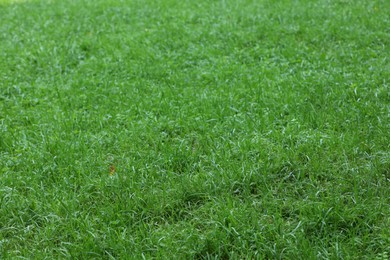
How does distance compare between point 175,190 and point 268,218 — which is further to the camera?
point 175,190

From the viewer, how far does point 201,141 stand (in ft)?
14.6

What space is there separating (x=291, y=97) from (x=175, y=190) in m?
1.85

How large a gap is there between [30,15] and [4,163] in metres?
5.35

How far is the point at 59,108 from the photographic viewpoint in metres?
5.32

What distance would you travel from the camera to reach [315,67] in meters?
5.89

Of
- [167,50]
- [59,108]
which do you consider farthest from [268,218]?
[167,50]

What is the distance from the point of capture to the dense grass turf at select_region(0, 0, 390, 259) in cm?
332

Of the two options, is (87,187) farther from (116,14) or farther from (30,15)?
(30,15)

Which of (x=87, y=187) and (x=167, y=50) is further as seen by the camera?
(x=167, y=50)

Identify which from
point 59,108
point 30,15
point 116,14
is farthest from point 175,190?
point 30,15

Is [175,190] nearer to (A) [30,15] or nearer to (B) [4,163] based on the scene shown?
(B) [4,163]

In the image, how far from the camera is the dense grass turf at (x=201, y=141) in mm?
3316

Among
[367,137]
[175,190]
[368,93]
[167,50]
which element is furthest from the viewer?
[167,50]

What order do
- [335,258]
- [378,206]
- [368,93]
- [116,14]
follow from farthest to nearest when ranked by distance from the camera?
[116,14]
[368,93]
[378,206]
[335,258]
